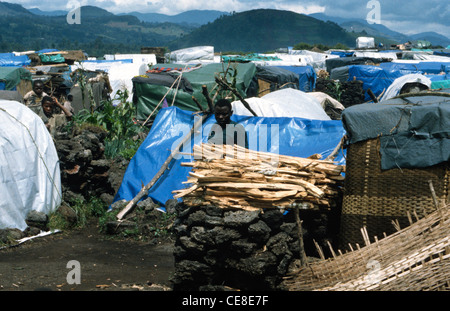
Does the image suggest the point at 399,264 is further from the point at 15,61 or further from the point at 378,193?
the point at 15,61

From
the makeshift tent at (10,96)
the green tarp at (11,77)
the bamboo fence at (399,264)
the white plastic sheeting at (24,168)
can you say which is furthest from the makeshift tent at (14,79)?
the bamboo fence at (399,264)

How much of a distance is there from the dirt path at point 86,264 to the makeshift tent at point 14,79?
10.8m

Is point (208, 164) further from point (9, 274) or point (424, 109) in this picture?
point (9, 274)

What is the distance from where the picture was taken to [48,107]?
10.9 m

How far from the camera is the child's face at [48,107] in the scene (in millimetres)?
10820

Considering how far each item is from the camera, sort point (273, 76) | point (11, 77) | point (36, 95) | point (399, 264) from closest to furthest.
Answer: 1. point (399, 264)
2. point (36, 95)
3. point (11, 77)
4. point (273, 76)

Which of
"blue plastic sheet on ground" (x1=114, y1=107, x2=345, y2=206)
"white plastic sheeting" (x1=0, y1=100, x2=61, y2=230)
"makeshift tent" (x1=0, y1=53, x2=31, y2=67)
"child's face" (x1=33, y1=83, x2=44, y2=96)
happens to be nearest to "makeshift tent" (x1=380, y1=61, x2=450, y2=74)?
"blue plastic sheet on ground" (x1=114, y1=107, x2=345, y2=206)

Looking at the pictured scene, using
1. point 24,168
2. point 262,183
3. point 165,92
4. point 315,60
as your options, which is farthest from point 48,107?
point 315,60

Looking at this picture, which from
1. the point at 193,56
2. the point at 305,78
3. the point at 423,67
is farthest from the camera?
the point at 193,56

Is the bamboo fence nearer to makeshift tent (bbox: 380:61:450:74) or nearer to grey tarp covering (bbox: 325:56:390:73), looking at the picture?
makeshift tent (bbox: 380:61:450:74)

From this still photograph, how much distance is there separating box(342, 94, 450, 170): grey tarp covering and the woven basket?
8 cm

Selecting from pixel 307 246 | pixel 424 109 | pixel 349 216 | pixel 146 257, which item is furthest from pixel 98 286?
pixel 424 109

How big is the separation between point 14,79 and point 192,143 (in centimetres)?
1109

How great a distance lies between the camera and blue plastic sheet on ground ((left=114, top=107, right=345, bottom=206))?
9266 mm
